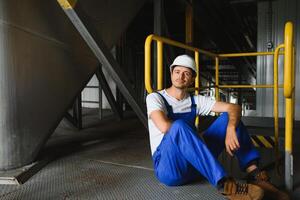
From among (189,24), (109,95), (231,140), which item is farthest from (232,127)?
(109,95)

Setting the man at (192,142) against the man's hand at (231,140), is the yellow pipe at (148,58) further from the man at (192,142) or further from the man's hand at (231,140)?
the man's hand at (231,140)

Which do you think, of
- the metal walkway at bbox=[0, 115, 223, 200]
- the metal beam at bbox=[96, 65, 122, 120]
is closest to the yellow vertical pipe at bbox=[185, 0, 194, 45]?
the metal beam at bbox=[96, 65, 122, 120]

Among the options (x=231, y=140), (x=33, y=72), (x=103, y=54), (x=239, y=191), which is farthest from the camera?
(x=103, y=54)

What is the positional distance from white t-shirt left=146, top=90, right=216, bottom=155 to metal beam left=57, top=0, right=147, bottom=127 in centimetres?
86

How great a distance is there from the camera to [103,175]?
2.47m

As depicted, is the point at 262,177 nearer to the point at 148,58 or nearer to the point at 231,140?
the point at 231,140

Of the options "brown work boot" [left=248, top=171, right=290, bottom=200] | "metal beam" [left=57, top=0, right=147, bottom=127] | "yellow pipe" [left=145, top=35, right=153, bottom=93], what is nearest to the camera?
"brown work boot" [left=248, top=171, right=290, bottom=200]

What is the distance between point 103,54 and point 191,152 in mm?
1443

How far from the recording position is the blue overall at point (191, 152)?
5.93 feet

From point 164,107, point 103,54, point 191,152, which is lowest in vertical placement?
point 191,152

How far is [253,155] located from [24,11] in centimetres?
221

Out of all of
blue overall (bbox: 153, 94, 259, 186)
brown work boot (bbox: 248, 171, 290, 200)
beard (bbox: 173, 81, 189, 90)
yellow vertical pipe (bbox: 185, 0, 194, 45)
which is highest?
yellow vertical pipe (bbox: 185, 0, 194, 45)

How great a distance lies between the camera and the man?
5.91 ft

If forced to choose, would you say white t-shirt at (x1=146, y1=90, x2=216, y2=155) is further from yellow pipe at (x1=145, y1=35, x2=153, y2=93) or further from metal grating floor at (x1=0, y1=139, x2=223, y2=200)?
metal grating floor at (x1=0, y1=139, x2=223, y2=200)
